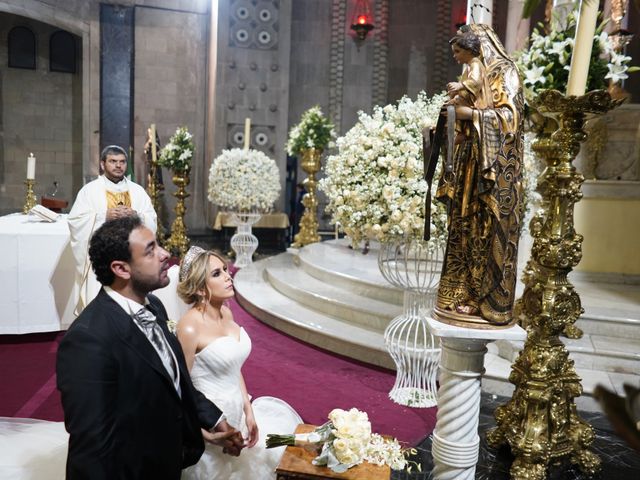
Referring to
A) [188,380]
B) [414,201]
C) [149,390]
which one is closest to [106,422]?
[149,390]

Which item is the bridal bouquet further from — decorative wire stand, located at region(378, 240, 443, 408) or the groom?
decorative wire stand, located at region(378, 240, 443, 408)

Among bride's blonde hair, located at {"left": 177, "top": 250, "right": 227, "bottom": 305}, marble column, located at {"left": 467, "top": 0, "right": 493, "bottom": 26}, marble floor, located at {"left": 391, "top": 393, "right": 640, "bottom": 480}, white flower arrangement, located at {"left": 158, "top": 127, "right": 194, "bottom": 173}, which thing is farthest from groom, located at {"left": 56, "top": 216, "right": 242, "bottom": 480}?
white flower arrangement, located at {"left": 158, "top": 127, "right": 194, "bottom": 173}

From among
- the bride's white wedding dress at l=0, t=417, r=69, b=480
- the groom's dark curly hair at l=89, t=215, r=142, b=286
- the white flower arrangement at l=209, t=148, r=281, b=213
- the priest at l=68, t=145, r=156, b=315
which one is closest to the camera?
the groom's dark curly hair at l=89, t=215, r=142, b=286

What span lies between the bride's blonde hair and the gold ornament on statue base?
6.05 feet

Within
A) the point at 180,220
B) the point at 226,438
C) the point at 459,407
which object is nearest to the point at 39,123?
the point at 180,220

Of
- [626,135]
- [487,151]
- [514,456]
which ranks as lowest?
[514,456]

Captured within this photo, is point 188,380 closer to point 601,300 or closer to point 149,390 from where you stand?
point 149,390

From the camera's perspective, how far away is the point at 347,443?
2400mm

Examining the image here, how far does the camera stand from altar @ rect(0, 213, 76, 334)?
5.73 meters

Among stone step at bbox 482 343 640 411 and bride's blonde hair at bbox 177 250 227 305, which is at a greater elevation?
bride's blonde hair at bbox 177 250 227 305

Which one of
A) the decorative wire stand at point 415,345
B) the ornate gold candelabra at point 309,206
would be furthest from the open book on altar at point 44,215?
the ornate gold candelabra at point 309,206

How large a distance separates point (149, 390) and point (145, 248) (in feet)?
1.73

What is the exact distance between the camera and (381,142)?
404cm

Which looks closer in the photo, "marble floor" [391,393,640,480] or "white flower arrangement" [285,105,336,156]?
"marble floor" [391,393,640,480]
